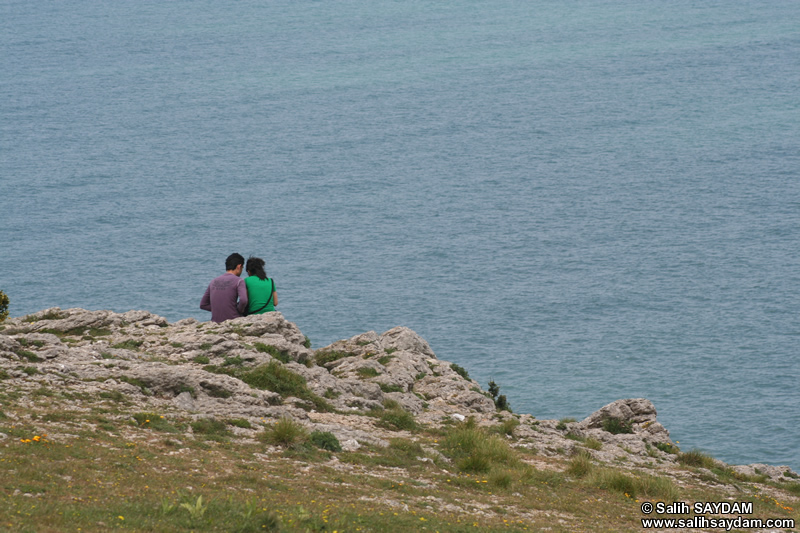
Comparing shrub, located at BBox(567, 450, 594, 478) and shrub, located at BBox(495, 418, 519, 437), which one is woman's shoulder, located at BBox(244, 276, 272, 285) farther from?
shrub, located at BBox(567, 450, 594, 478)

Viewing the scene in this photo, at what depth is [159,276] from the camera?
289ft

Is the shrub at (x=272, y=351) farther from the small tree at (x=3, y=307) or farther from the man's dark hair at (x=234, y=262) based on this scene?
the small tree at (x=3, y=307)

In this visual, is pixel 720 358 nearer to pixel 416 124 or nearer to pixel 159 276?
pixel 159 276

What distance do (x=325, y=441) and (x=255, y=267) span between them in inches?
235

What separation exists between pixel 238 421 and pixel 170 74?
582ft

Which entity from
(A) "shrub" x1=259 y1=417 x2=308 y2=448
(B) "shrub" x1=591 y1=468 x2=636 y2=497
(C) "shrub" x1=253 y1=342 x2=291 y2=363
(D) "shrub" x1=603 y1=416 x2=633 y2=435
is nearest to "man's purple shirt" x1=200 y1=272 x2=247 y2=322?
(C) "shrub" x1=253 y1=342 x2=291 y2=363

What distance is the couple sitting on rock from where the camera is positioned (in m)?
22.2

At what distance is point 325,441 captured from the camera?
17391mm

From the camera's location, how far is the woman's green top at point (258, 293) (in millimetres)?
22875

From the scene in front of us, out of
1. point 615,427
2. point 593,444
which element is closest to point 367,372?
point 593,444

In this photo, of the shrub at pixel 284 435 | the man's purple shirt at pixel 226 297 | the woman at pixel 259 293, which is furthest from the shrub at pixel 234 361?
the shrub at pixel 284 435

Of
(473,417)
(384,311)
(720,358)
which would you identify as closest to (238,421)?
(473,417)

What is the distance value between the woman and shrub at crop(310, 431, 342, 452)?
582 cm

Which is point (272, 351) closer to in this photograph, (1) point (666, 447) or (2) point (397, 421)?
(2) point (397, 421)
